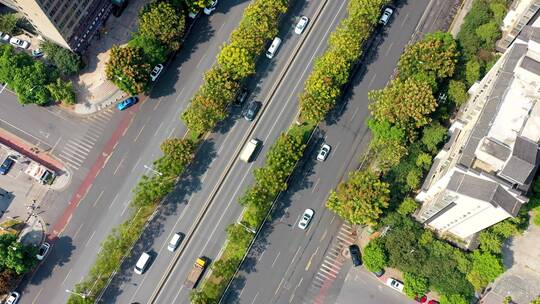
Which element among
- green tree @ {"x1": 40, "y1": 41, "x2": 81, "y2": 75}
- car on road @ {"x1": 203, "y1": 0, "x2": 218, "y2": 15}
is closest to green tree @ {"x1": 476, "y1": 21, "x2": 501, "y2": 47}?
car on road @ {"x1": 203, "y1": 0, "x2": 218, "y2": 15}

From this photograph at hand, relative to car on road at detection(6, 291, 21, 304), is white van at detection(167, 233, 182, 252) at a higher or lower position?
higher

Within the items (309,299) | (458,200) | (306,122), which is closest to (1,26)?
(306,122)

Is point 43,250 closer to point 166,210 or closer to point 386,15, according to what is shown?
point 166,210

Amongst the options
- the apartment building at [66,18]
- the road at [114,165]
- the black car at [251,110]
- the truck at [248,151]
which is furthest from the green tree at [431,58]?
the apartment building at [66,18]

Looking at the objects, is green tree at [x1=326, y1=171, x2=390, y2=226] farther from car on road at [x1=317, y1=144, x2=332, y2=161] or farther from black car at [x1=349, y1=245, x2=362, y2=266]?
car on road at [x1=317, y1=144, x2=332, y2=161]

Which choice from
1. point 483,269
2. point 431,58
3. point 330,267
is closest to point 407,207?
point 483,269

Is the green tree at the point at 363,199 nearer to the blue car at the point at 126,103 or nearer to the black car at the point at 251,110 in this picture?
the black car at the point at 251,110
